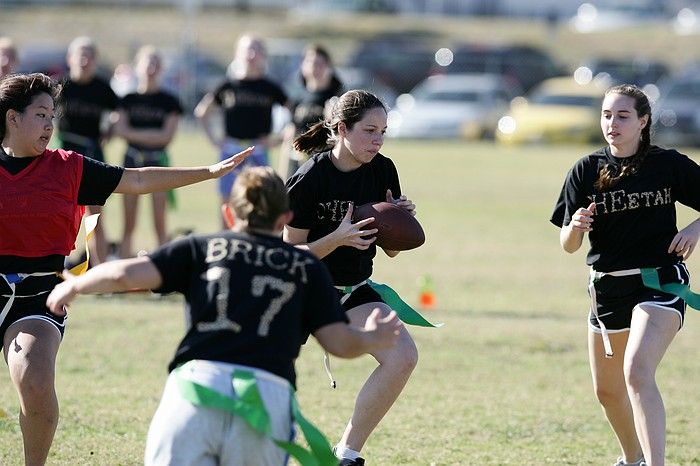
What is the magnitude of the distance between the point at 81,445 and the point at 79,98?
19.0 ft

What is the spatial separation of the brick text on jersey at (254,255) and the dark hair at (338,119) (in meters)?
1.66

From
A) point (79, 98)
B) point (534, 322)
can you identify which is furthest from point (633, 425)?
point (79, 98)

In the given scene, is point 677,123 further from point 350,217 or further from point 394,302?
point 350,217

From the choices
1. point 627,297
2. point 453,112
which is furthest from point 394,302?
point 453,112

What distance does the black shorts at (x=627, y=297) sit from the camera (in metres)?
5.71

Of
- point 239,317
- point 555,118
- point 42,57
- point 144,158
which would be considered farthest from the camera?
point 42,57

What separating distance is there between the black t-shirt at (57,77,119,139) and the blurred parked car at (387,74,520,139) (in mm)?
16841

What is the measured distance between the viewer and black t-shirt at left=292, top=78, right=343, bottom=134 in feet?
38.9

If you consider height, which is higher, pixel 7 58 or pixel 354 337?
pixel 7 58

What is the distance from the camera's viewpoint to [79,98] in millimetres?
11422

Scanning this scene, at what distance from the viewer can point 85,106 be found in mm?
11438

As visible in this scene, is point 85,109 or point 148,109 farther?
point 148,109

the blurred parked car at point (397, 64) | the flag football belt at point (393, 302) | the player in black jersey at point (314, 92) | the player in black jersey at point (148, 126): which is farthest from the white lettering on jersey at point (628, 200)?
the blurred parked car at point (397, 64)

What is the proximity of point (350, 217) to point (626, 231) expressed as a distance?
1269 mm
